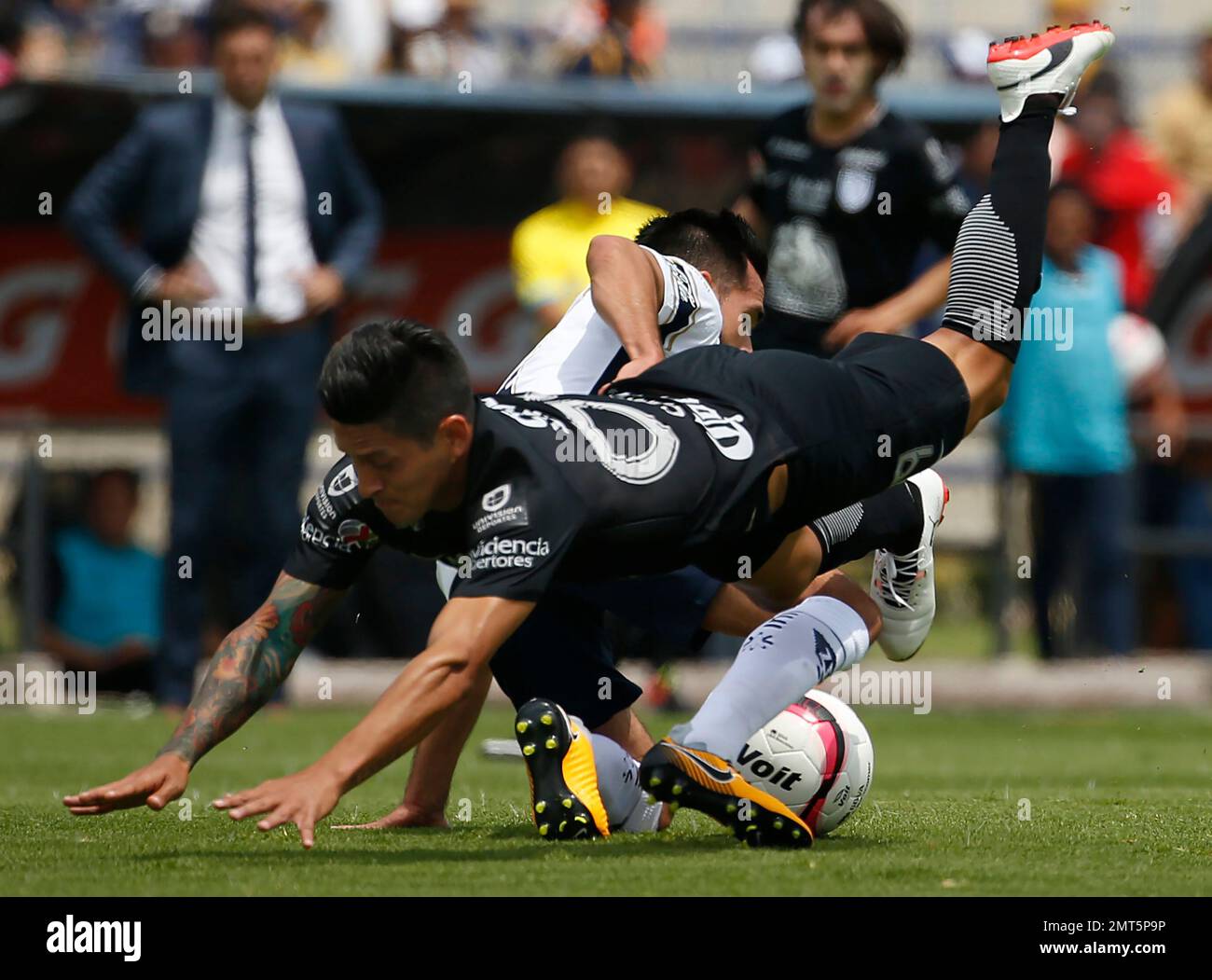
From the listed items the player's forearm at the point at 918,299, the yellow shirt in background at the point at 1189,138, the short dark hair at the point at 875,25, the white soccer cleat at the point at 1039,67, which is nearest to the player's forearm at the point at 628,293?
the white soccer cleat at the point at 1039,67

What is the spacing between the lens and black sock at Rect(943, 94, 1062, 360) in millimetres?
6488

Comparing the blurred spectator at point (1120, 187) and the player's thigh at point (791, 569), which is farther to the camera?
the blurred spectator at point (1120, 187)

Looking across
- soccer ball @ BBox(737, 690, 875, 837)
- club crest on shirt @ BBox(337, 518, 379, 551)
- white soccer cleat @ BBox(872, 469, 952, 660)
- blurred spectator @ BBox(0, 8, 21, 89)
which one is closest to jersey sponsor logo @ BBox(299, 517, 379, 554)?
club crest on shirt @ BBox(337, 518, 379, 551)

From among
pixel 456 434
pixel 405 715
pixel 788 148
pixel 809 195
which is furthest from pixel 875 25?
pixel 405 715

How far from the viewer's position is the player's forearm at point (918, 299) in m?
8.89

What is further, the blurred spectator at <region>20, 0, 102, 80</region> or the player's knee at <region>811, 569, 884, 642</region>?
the blurred spectator at <region>20, 0, 102, 80</region>

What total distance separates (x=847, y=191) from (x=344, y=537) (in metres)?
4.14

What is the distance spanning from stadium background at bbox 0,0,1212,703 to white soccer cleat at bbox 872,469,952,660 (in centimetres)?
591

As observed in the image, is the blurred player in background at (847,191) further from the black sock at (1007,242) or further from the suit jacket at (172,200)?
the suit jacket at (172,200)

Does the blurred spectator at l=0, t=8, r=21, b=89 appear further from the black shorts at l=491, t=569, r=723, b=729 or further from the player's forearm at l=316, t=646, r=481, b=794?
A: the player's forearm at l=316, t=646, r=481, b=794

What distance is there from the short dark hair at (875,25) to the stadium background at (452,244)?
4.08 metres

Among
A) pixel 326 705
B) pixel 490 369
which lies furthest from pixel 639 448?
pixel 490 369
